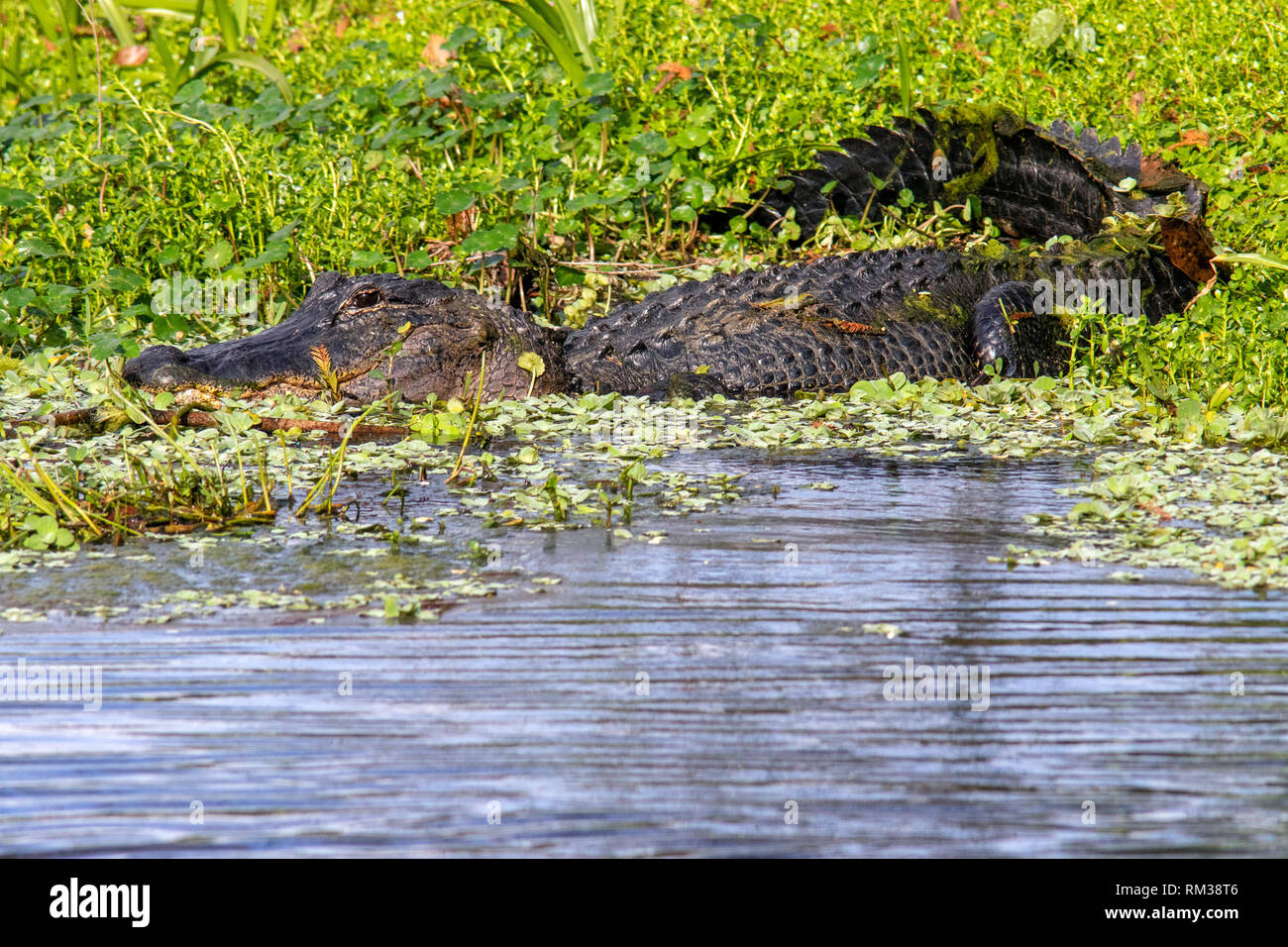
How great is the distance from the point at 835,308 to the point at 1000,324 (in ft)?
2.46

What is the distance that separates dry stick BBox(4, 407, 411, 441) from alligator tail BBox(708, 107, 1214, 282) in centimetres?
311

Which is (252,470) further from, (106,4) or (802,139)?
(106,4)

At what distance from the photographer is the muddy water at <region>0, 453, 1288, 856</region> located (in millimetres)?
1886

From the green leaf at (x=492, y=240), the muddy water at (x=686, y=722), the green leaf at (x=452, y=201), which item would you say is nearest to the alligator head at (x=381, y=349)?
the green leaf at (x=492, y=240)

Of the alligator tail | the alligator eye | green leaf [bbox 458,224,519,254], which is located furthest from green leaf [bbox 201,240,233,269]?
the alligator tail

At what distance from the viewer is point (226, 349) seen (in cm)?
492

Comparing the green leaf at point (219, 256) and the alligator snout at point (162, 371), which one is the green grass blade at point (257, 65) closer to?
the green leaf at point (219, 256)

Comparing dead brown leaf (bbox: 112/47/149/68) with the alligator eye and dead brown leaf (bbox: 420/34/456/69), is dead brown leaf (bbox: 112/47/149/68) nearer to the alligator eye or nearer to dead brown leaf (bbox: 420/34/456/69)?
dead brown leaf (bbox: 420/34/456/69)

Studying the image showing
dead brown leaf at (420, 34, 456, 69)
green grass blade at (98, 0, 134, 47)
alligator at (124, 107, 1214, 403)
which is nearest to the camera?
alligator at (124, 107, 1214, 403)

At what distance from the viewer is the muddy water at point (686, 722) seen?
189 cm
